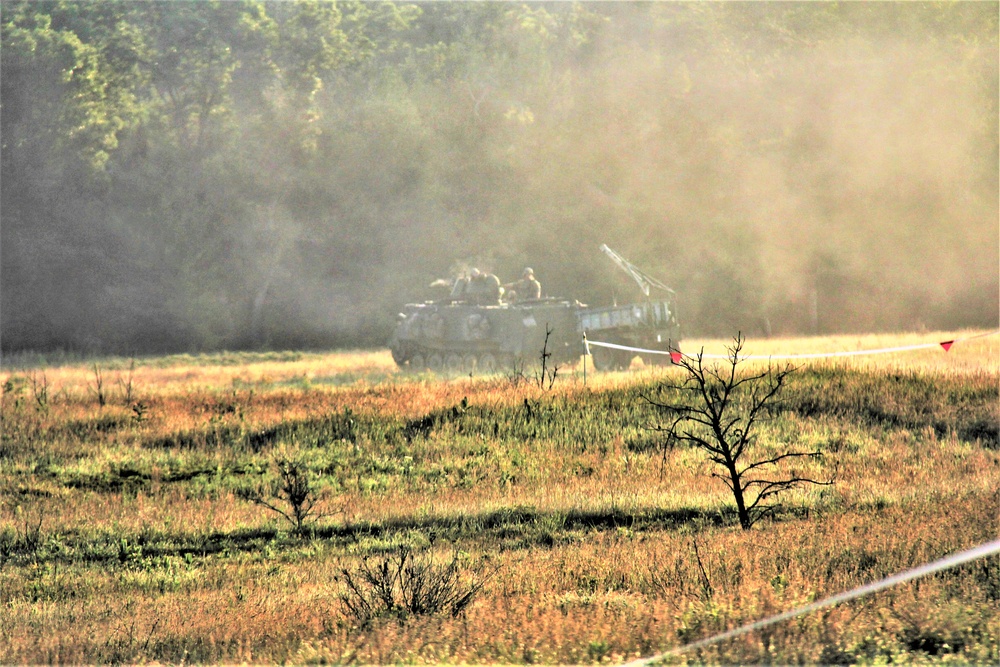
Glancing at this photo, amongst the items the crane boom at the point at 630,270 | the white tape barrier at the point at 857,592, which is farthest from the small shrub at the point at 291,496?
the crane boom at the point at 630,270

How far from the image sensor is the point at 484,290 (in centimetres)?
2370

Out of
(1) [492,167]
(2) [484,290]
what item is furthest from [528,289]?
(1) [492,167]

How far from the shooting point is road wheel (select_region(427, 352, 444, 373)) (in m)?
24.0

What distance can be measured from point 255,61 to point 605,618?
90.7 ft

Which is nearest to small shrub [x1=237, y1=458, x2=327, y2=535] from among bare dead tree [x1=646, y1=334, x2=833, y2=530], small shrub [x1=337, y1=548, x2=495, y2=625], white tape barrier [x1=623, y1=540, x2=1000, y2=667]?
small shrub [x1=337, y1=548, x2=495, y2=625]

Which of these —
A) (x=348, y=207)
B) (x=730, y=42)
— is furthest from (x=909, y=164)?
(x=348, y=207)

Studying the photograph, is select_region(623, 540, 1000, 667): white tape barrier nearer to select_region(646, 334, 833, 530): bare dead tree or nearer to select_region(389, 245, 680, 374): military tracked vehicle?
select_region(646, 334, 833, 530): bare dead tree

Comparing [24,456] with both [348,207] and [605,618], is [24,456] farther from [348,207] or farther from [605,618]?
[348,207]

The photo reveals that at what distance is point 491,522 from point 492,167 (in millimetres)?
23737

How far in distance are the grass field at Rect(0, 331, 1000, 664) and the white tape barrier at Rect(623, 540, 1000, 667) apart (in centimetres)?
7

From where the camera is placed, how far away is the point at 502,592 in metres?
8.20

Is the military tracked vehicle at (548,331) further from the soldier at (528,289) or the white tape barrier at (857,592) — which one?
the white tape barrier at (857,592)

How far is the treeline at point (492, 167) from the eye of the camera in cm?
3133

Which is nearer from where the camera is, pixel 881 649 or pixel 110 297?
pixel 881 649
